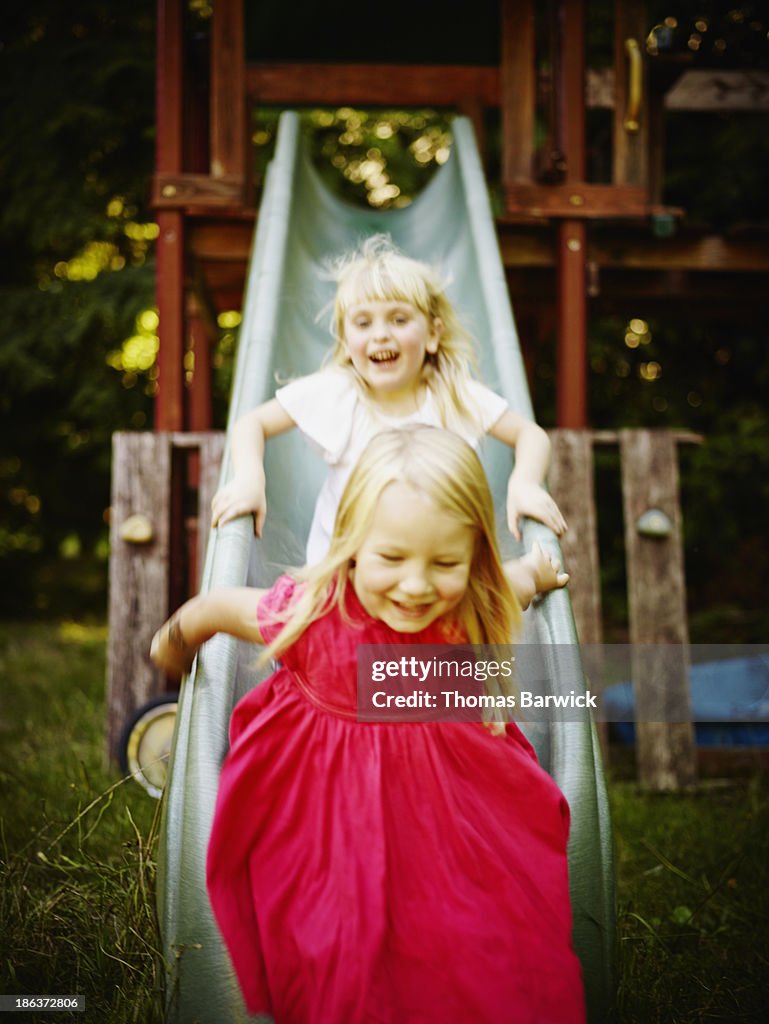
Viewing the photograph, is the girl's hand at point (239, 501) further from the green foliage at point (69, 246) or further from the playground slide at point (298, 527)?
the green foliage at point (69, 246)

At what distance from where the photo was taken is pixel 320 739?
5.25ft

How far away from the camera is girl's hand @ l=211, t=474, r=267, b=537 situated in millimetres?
2096

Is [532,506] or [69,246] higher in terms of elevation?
[69,246]

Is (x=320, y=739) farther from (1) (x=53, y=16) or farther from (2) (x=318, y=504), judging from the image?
(1) (x=53, y=16)

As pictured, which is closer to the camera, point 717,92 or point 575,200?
point 575,200

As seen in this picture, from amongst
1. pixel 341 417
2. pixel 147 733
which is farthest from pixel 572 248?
pixel 147 733

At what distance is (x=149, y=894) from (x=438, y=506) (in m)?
1.06

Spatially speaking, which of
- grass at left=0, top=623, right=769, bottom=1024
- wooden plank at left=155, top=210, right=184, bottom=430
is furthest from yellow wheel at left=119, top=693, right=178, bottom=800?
wooden plank at left=155, top=210, right=184, bottom=430

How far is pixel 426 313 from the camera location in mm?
2475

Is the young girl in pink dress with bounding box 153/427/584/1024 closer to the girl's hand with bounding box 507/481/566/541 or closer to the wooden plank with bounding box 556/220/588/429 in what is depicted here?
the girl's hand with bounding box 507/481/566/541

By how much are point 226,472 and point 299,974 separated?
1.19 metres

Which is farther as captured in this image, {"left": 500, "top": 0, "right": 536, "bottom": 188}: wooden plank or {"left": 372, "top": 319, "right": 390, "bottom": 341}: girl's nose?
{"left": 500, "top": 0, "right": 536, "bottom": 188}: wooden plank

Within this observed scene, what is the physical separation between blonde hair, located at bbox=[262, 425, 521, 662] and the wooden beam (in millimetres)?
2632

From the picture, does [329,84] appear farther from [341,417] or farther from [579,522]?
[341,417]
